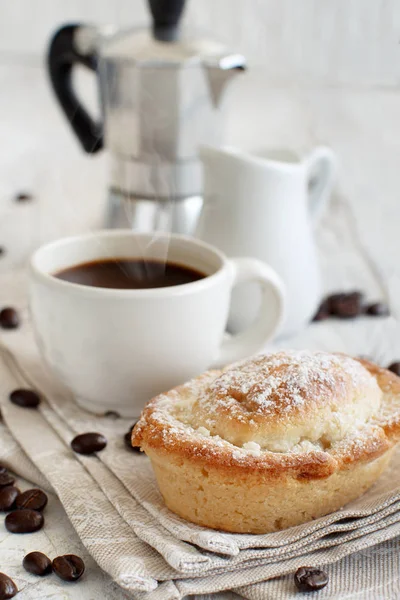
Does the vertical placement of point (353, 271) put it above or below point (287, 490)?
below

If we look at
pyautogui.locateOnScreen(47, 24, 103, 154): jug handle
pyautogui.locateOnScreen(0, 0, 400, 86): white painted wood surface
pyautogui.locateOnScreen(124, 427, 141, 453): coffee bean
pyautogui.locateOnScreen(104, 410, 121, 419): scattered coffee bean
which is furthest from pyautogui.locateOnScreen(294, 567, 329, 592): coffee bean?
pyautogui.locateOnScreen(0, 0, 400, 86): white painted wood surface

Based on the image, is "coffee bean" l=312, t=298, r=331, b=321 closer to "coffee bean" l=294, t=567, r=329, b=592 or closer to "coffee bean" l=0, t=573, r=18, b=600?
"coffee bean" l=294, t=567, r=329, b=592

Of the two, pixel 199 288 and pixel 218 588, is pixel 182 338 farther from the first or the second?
pixel 218 588

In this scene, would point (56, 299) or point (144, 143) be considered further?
point (144, 143)

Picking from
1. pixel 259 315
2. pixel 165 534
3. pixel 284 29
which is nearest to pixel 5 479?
pixel 165 534

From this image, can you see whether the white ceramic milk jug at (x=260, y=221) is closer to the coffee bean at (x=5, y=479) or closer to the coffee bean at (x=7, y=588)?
the coffee bean at (x=5, y=479)

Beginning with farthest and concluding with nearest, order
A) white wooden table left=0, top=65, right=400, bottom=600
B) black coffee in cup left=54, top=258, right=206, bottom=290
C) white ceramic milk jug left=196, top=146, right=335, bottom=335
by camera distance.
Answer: white wooden table left=0, top=65, right=400, bottom=600 < white ceramic milk jug left=196, top=146, right=335, bottom=335 < black coffee in cup left=54, top=258, right=206, bottom=290

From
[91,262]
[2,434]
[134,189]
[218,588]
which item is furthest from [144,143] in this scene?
[218,588]
